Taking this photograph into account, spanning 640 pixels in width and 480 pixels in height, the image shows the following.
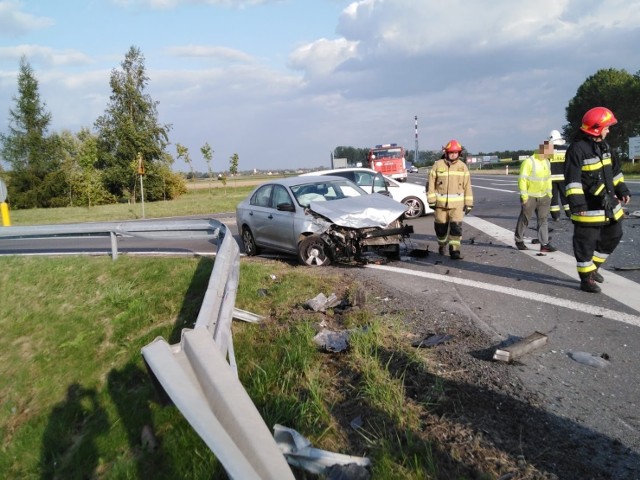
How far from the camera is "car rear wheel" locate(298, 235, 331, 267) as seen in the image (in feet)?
26.7

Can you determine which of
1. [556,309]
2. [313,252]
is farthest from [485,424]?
[313,252]

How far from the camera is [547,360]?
3.96 metres

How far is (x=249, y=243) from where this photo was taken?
10.1 metres

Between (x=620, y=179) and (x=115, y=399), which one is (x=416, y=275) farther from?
(x=115, y=399)

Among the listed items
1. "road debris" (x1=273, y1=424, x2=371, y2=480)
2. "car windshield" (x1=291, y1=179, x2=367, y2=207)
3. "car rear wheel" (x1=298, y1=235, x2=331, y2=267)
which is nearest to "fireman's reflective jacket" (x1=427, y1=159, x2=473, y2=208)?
"car windshield" (x1=291, y1=179, x2=367, y2=207)

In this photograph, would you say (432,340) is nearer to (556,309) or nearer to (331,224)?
(556,309)

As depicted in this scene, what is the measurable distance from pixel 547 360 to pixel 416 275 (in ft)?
10.8

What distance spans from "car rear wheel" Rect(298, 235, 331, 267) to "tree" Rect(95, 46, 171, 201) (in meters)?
38.1

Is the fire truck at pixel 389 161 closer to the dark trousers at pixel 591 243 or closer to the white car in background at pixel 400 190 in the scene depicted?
the white car in background at pixel 400 190

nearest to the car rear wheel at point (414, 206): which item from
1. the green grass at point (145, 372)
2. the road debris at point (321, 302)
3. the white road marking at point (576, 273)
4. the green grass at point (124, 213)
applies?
the white road marking at point (576, 273)

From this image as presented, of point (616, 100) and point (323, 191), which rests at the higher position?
point (616, 100)

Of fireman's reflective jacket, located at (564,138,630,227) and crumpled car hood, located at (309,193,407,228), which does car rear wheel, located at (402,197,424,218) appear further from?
fireman's reflective jacket, located at (564,138,630,227)

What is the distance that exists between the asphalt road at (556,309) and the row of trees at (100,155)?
3417cm

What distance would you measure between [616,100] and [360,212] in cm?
5809
